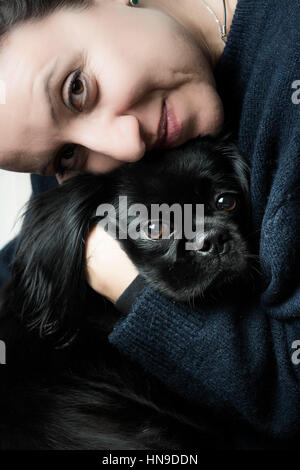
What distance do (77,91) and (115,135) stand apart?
0.49 ft

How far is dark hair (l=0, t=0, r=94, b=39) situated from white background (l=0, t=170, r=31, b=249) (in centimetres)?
138

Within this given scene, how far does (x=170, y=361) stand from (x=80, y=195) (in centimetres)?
58

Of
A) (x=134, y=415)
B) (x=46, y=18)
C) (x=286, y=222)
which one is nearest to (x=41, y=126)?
(x=46, y=18)

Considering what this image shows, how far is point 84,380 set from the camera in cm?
143

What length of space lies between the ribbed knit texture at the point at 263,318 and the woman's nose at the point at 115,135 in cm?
33

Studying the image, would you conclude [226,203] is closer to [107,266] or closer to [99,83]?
[107,266]

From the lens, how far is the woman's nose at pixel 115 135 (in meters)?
1.29

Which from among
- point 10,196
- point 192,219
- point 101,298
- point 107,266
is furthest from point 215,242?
point 10,196

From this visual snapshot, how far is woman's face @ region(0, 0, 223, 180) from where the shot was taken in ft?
3.92

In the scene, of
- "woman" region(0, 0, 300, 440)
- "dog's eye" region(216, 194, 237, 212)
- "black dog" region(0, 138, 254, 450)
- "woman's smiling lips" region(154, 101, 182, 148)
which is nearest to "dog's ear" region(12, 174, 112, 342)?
"black dog" region(0, 138, 254, 450)

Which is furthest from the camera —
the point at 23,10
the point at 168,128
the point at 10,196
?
the point at 10,196

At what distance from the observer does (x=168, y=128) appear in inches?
55.9

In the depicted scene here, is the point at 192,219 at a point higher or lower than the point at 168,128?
lower

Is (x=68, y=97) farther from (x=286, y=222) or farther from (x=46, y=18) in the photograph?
(x=286, y=222)
